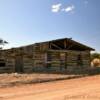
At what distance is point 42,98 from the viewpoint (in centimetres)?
1163

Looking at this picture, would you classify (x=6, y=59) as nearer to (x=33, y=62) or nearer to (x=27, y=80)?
(x=33, y=62)

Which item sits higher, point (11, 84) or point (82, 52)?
point (82, 52)

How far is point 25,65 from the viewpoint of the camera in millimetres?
29250

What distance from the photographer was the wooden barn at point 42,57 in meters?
29.0

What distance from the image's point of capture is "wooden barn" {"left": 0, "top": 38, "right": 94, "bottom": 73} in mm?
29016

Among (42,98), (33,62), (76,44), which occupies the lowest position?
(42,98)

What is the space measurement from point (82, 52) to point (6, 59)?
9516 millimetres

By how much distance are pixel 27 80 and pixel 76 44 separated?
49.7 ft

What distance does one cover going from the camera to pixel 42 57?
98.4ft

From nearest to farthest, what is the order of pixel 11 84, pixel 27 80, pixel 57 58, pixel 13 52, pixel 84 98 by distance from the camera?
pixel 84 98 → pixel 11 84 → pixel 27 80 → pixel 13 52 → pixel 57 58

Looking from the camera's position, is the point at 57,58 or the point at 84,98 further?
the point at 57,58

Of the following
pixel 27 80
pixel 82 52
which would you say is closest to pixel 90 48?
pixel 82 52

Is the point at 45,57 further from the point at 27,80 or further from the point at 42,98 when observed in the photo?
the point at 42,98

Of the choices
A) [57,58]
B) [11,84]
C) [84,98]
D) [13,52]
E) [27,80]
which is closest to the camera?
[84,98]
